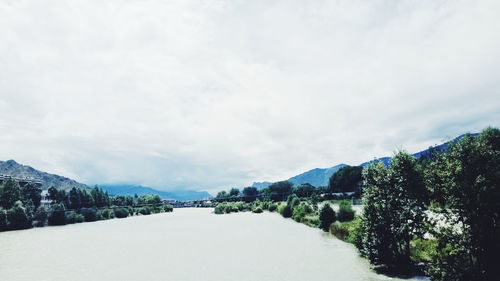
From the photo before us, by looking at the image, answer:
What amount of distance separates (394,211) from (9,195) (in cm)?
14706

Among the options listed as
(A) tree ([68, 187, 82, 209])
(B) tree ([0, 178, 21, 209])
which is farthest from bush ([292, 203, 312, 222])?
(A) tree ([68, 187, 82, 209])

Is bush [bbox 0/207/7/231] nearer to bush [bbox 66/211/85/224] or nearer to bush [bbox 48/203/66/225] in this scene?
bush [bbox 48/203/66/225]

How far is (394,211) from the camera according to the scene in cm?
3584

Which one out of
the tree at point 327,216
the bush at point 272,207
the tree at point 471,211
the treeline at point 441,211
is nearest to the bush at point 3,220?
the tree at point 327,216

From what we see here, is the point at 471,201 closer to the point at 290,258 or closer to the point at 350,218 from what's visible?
the point at 290,258

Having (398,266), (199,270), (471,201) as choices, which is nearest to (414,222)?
(398,266)

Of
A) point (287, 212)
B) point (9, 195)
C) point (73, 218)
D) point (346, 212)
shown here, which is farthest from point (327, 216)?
point (9, 195)

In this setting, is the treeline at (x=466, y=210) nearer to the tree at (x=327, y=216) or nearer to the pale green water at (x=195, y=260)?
the pale green water at (x=195, y=260)

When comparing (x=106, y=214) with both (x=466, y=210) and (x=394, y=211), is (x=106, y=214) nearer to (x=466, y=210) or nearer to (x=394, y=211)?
(x=394, y=211)

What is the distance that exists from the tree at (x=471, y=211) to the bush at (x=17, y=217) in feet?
442

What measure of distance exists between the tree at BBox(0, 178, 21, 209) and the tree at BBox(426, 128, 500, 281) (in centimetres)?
14822

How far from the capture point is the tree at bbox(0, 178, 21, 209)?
5251 inches

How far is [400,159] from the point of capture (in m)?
36.8

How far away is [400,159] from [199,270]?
1125 inches
